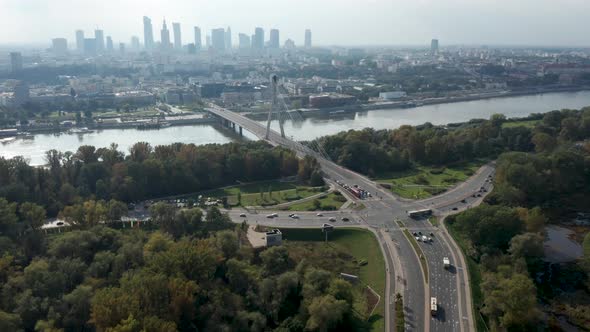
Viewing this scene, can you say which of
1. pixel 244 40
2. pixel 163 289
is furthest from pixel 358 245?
pixel 244 40

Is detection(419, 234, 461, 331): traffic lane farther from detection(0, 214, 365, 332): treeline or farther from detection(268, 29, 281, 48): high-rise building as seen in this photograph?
detection(268, 29, 281, 48): high-rise building

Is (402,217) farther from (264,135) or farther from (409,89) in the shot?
(409,89)

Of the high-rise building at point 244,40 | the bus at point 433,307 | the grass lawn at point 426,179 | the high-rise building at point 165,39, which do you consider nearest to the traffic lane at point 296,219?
the grass lawn at point 426,179

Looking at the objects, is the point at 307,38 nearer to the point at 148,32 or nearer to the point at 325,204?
the point at 148,32

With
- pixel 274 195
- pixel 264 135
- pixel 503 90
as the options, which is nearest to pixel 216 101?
pixel 264 135

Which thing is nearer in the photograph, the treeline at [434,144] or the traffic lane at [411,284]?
the traffic lane at [411,284]

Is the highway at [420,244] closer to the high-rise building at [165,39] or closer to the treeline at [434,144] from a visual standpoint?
the treeline at [434,144]

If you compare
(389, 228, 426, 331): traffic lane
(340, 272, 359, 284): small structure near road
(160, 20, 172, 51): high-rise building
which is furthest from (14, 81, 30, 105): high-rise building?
(160, 20, 172, 51): high-rise building
